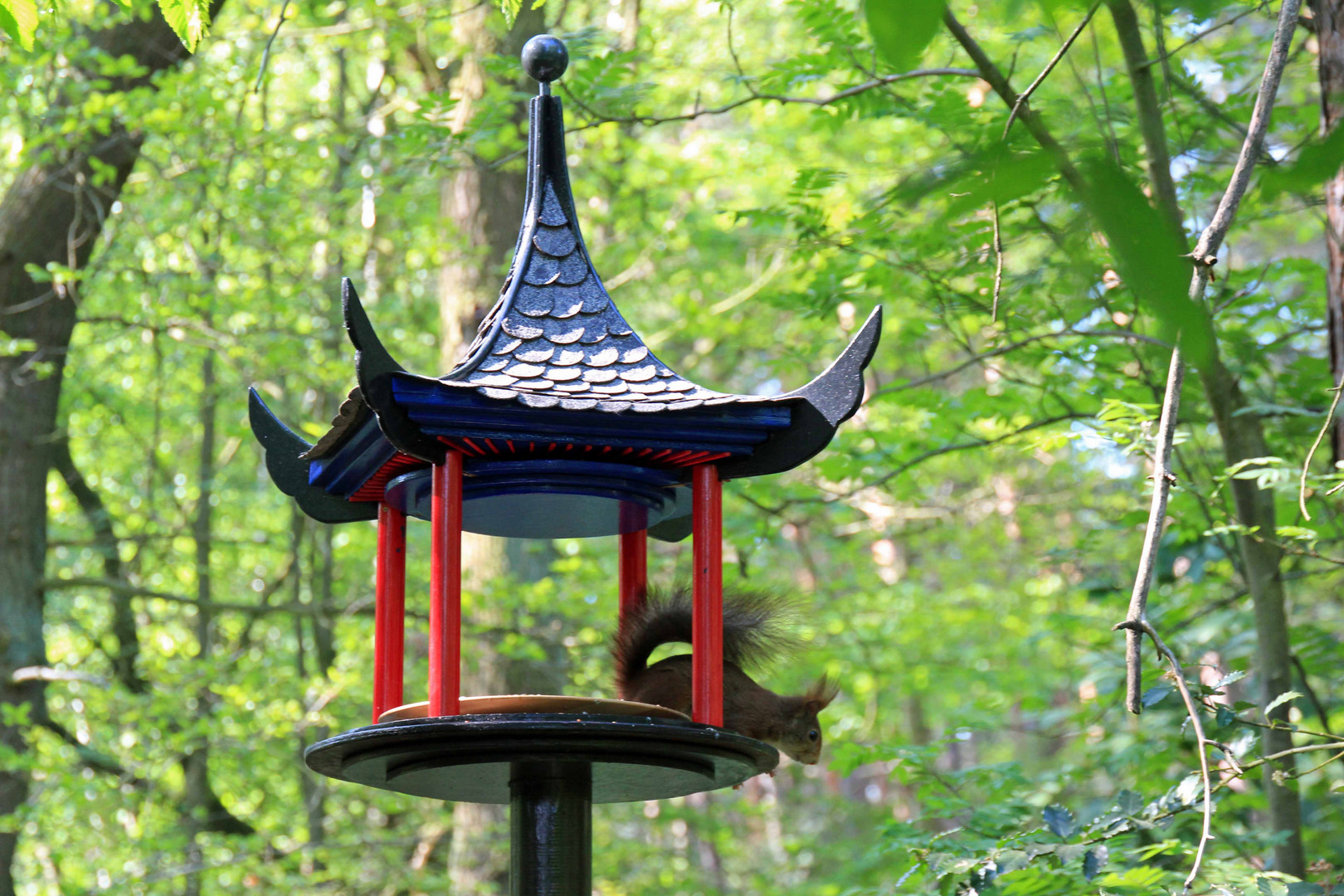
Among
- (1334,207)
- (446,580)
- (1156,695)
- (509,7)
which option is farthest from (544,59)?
(1334,207)

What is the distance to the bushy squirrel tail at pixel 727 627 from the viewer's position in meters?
2.65

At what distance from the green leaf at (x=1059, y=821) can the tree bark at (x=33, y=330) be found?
4903 millimetres

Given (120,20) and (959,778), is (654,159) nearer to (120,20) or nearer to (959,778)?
(120,20)

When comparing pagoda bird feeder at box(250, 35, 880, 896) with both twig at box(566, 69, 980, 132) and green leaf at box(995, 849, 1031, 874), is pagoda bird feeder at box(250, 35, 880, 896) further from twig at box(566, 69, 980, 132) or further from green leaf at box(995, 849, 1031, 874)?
twig at box(566, 69, 980, 132)

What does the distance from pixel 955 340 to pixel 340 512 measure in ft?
6.89

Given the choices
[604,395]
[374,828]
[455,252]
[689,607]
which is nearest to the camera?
[604,395]

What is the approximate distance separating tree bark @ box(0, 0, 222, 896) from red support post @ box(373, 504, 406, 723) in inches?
155

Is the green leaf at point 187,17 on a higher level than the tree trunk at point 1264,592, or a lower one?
higher

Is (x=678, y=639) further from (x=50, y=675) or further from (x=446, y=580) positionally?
(x=50, y=675)

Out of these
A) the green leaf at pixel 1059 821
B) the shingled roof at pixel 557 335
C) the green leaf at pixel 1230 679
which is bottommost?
the green leaf at pixel 1059 821

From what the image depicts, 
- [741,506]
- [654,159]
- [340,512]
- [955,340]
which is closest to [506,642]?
[741,506]

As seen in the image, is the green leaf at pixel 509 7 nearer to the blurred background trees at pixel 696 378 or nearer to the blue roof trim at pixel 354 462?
the blurred background trees at pixel 696 378

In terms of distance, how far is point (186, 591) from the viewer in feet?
30.4

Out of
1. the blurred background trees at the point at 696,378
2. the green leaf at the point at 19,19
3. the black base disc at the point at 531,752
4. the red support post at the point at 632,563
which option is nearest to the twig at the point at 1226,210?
the blurred background trees at the point at 696,378
